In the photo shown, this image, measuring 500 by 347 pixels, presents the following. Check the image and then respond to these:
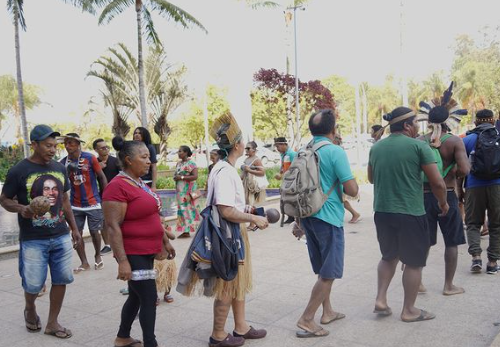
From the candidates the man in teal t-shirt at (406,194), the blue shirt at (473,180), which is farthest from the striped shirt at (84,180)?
the blue shirt at (473,180)

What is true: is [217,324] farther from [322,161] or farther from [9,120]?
[9,120]

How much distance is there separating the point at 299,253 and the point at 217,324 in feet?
11.9

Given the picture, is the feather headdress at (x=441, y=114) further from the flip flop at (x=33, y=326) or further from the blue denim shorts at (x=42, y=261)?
the flip flop at (x=33, y=326)

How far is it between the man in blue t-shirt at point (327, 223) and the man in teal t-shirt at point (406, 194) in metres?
0.50

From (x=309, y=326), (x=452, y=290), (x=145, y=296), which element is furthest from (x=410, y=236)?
(x=145, y=296)

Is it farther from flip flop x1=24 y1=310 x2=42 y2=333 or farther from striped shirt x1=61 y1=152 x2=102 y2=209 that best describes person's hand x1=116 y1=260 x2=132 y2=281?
striped shirt x1=61 y1=152 x2=102 y2=209

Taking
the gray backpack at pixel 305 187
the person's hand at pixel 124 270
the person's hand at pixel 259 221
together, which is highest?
the gray backpack at pixel 305 187

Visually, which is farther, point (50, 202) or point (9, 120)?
point (9, 120)

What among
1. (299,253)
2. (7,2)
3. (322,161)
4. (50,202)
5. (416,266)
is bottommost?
(299,253)

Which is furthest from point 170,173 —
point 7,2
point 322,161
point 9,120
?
point 9,120

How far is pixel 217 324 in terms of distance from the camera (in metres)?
4.08

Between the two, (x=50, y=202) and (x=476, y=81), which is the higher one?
(x=476, y=81)

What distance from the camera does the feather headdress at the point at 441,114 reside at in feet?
17.6

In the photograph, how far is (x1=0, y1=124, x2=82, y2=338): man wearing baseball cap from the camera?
443 centimetres
